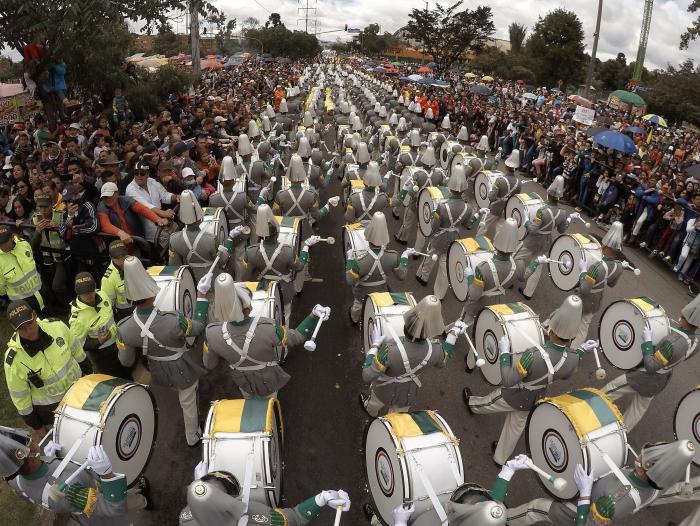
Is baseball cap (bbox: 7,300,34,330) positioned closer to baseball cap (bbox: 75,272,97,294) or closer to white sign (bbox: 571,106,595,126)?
baseball cap (bbox: 75,272,97,294)

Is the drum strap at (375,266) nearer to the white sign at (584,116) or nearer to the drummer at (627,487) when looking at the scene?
the drummer at (627,487)

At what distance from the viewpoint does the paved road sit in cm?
488

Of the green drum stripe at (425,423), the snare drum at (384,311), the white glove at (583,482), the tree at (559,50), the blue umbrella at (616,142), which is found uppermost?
the tree at (559,50)

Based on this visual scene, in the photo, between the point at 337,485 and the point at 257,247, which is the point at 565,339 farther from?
the point at 257,247

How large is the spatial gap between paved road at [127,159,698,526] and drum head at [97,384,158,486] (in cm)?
97

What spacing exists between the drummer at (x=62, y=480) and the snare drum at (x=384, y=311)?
2923 mm

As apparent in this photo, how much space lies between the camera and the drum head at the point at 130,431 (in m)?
3.60

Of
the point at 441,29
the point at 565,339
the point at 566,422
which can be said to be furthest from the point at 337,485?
the point at 441,29

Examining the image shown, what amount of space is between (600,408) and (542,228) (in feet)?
15.9

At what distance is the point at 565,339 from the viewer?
14.9 ft

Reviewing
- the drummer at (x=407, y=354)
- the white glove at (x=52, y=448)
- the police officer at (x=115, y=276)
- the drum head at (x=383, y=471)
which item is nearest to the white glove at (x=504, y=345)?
the drummer at (x=407, y=354)

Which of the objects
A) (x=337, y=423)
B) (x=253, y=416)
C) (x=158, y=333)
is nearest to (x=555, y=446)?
(x=337, y=423)

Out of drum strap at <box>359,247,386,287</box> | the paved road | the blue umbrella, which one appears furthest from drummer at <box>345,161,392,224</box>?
the blue umbrella

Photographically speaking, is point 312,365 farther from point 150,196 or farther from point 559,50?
point 559,50
